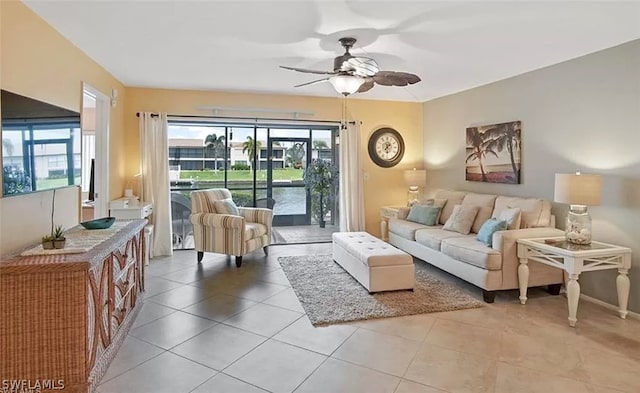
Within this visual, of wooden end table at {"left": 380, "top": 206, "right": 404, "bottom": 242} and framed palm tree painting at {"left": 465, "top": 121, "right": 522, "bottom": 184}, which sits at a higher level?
framed palm tree painting at {"left": 465, "top": 121, "right": 522, "bottom": 184}

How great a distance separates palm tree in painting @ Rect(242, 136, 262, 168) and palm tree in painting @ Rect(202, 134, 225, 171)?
35 cm

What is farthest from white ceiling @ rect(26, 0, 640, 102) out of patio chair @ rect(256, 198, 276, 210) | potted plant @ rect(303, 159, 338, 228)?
patio chair @ rect(256, 198, 276, 210)

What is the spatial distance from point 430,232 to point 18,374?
402cm

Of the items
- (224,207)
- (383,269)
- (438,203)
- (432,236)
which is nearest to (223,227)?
(224,207)

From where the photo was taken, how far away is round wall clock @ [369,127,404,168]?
6.38 metres

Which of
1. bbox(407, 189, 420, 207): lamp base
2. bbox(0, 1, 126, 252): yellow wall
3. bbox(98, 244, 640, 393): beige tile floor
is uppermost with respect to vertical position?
bbox(0, 1, 126, 252): yellow wall

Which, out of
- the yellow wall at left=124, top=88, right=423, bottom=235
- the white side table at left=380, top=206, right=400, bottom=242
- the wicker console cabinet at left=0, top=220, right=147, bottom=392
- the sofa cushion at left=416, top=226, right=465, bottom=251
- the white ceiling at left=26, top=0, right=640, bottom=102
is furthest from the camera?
the white side table at left=380, top=206, right=400, bottom=242

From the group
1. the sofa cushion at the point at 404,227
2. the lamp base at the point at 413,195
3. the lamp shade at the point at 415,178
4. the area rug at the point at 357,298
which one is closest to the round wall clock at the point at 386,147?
the lamp shade at the point at 415,178

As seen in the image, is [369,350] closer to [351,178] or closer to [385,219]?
[385,219]

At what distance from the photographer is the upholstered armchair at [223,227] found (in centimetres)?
472

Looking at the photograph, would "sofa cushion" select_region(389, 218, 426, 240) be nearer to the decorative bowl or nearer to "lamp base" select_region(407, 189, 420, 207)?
"lamp base" select_region(407, 189, 420, 207)

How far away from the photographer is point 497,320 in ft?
10.4

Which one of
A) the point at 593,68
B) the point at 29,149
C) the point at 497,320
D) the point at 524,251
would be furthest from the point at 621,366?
the point at 29,149

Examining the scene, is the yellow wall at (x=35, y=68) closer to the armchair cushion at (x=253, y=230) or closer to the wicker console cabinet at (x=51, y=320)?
the wicker console cabinet at (x=51, y=320)
